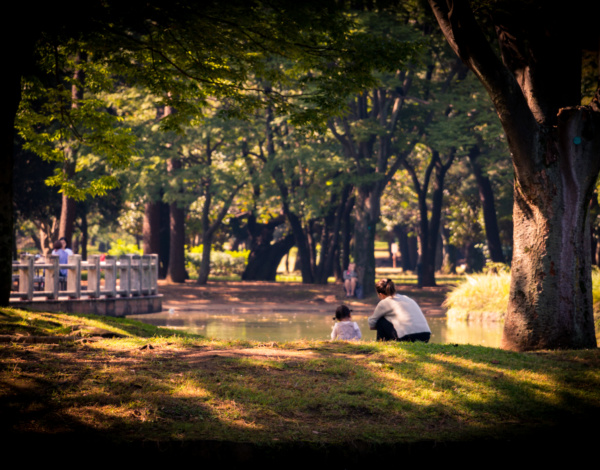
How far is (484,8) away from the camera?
516 inches

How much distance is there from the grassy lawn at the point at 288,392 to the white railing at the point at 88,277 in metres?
9.09

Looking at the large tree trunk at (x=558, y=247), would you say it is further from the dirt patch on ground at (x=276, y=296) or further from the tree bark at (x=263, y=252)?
the tree bark at (x=263, y=252)

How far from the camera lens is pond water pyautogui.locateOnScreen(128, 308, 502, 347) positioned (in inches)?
763

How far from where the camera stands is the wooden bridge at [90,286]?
61.8 ft

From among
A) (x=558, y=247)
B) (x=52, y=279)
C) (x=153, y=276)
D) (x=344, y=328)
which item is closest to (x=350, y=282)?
(x=153, y=276)

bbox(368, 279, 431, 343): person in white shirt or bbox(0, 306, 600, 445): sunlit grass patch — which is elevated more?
bbox(368, 279, 431, 343): person in white shirt

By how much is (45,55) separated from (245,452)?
428 inches

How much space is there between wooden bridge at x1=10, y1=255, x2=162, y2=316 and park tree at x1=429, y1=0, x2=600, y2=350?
1196cm

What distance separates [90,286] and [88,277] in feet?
1.53

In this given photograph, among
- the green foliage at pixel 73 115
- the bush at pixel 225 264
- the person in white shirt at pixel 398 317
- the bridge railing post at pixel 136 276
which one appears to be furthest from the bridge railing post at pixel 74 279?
the bush at pixel 225 264

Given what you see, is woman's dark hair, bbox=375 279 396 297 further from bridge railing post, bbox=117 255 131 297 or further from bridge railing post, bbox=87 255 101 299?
bridge railing post, bbox=117 255 131 297

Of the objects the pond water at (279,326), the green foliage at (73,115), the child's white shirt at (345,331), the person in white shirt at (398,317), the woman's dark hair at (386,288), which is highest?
the green foliage at (73,115)

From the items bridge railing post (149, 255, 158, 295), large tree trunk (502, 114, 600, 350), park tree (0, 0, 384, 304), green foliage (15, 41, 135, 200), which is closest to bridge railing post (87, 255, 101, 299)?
bridge railing post (149, 255, 158, 295)

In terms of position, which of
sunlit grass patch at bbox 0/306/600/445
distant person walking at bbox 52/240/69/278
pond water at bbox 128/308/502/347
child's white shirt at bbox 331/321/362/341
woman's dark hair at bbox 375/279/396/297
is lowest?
pond water at bbox 128/308/502/347
